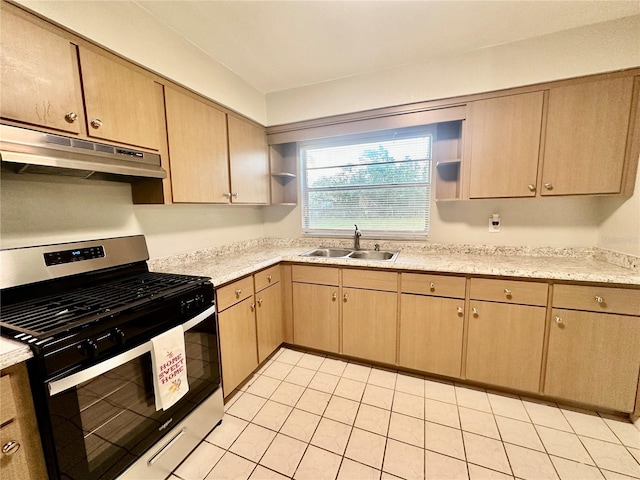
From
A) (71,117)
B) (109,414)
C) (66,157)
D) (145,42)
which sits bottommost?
(109,414)

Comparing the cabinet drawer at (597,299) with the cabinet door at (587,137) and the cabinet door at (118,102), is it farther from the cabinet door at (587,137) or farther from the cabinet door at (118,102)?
the cabinet door at (118,102)

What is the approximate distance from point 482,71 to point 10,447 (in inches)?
123

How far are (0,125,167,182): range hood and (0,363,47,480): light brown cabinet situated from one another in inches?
30.4

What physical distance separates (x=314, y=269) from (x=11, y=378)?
68.6 inches

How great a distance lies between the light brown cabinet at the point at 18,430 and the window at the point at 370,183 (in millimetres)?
2349

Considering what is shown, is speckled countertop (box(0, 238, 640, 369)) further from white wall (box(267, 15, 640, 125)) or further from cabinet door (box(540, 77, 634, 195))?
white wall (box(267, 15, 640, 125))

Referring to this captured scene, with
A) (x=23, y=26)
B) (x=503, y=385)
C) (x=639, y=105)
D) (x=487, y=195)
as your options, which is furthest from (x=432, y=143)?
(x=23, y=26)

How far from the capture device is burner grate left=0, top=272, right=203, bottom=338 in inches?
37.5

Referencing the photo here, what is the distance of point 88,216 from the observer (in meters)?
1.52

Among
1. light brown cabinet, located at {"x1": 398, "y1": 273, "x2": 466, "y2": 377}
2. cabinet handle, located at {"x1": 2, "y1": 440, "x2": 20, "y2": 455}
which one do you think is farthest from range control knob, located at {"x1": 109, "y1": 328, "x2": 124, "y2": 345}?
light brown cabinet, located at {"x1": 398, "y1": 273, "x2": 466, "y2": 377}

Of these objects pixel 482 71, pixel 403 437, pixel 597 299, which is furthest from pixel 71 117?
pixel 597 299

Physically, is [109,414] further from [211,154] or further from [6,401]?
[211,154]

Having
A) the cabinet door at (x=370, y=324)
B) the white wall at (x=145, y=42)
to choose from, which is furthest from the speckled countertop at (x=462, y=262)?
the white wall at (x=145, y=42)

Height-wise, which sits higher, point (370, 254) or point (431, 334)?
point (370, 254)
